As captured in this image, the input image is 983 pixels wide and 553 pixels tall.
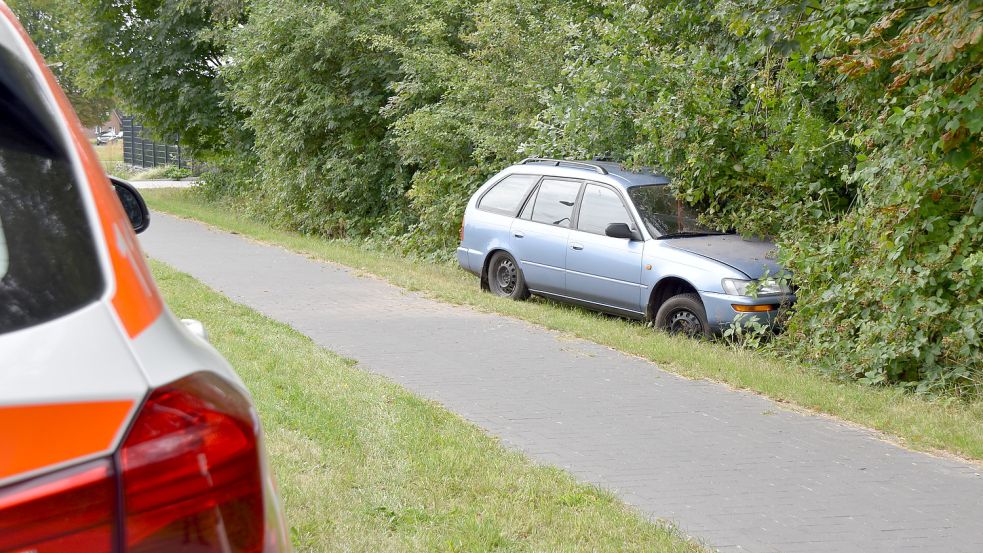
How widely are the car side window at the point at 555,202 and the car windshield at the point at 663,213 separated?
0.80 meters

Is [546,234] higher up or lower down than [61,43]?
lower down

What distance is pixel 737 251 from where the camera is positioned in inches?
437

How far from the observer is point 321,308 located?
11.9m

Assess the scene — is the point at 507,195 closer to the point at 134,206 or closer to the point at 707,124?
the point at 707,124

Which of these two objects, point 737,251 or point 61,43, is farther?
point 61,43

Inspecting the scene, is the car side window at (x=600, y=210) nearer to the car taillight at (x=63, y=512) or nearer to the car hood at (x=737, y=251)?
the car hood at (x=737, y=251)

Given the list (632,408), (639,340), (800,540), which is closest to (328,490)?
(800,540)

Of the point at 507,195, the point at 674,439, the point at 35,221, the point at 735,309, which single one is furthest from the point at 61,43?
the point at 35,221

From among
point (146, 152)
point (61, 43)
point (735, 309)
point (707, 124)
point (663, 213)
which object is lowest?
point (146, 152)

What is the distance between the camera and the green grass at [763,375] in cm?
725

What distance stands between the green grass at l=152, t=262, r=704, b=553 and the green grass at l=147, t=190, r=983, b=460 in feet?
8.17

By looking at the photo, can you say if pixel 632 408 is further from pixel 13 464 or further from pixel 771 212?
pixel 13 464

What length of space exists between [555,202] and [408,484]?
7418mm

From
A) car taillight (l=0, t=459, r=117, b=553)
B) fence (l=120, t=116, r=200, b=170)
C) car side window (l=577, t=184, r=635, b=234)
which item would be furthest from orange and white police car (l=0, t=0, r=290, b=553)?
fence (l=120, t=116, r=200, b=170)
